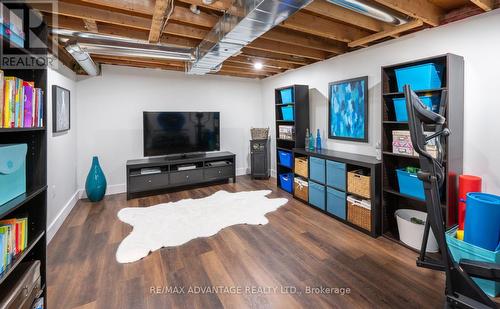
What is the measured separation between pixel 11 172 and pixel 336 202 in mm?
3169

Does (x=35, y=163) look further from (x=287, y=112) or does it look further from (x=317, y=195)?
(x=287, y=112)

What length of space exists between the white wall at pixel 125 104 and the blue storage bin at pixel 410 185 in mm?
3754

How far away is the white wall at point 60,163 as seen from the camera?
293cm

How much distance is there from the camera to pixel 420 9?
2289 millimetres

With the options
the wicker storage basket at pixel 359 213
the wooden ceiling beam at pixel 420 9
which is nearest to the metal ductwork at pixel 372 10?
the wooden ceiling beam at pixel 420 9

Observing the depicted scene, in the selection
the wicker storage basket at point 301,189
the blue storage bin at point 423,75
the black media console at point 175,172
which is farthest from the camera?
the black media console at point 175,172

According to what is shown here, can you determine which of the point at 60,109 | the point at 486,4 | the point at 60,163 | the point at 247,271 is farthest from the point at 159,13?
the point at 486,4

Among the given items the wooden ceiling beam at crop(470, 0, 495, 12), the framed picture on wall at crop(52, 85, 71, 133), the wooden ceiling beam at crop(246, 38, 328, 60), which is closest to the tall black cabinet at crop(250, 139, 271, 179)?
the wooden ceiling beam at crop(246, 38, 328, 60)

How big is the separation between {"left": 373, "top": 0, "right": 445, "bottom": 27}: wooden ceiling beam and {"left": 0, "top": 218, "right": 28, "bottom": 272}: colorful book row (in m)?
2.99

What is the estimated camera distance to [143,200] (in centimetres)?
411

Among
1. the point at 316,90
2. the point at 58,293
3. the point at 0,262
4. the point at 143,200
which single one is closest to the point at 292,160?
the point at 316,90

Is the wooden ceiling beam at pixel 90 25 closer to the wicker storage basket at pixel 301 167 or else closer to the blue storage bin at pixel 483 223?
the wicker storage basket at pixel 301 167

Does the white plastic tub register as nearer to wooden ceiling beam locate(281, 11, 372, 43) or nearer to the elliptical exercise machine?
the elliptical exercise machine

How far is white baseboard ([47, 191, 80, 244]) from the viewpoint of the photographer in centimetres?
282
